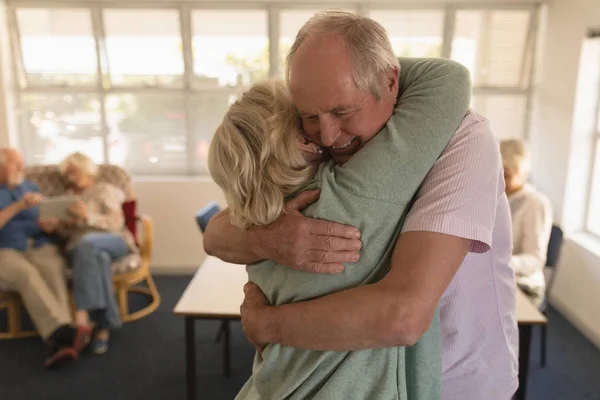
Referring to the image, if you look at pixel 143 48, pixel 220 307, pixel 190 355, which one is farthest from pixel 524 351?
pixel 143 48

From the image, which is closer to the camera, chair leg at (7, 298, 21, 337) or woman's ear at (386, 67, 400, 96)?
woman's ear at (386, 67, 400, 96)

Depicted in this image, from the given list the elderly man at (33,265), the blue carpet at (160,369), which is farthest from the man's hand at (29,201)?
the blue carpet at (160,369)

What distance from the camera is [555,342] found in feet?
11.6

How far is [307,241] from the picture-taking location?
96cm

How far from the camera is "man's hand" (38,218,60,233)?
361 cm

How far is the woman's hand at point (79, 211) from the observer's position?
356 cm

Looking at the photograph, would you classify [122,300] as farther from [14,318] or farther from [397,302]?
[397,302]

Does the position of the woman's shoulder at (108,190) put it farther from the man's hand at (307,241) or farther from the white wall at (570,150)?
the white wall at (570,150)

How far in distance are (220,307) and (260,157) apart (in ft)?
4.39

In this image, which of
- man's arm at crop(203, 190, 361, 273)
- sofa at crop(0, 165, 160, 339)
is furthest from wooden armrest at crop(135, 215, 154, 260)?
man's arm at crop(203, 190, 361, 273)

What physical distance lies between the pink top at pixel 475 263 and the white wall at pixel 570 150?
280 centimetres

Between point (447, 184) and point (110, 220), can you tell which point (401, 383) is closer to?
point (447, 184)

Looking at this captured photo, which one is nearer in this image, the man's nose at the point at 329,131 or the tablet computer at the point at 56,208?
the man's nose at the point at 329,131

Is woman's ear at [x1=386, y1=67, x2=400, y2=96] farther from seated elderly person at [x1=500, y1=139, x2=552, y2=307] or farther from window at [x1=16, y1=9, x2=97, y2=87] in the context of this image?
window at [x1=16, y1=9, x2=97, y2=87]
